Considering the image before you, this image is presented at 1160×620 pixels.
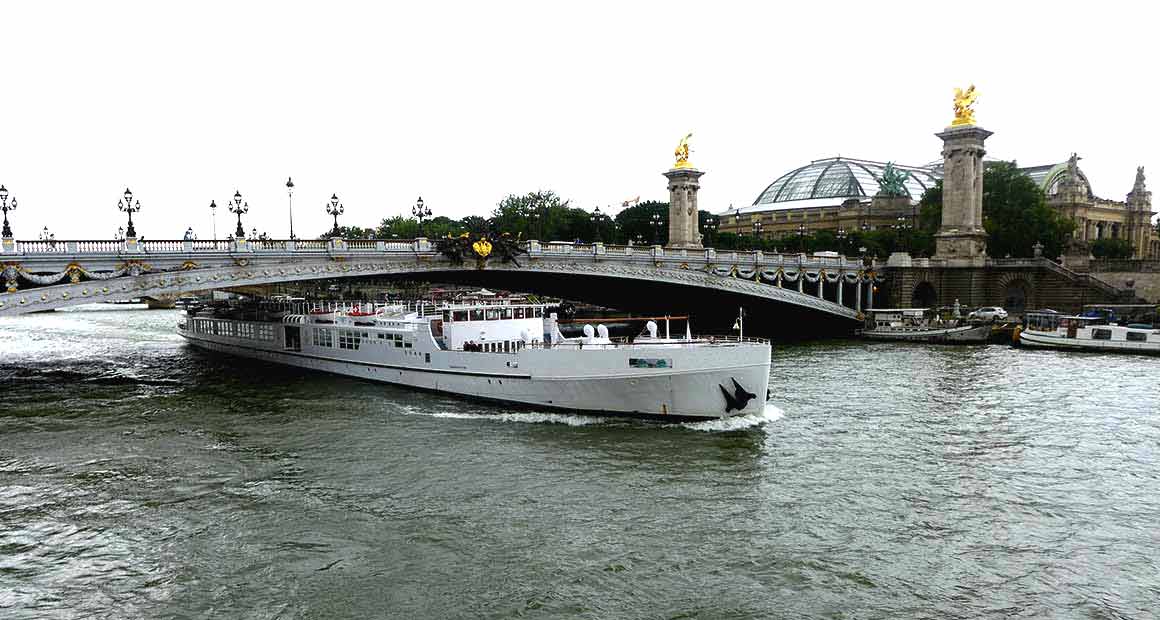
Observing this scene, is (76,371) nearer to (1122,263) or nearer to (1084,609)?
(1084,609)

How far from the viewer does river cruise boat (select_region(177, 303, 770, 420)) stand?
27969 mm

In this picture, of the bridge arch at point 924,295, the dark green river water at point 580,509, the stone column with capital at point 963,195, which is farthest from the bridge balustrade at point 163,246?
the stone column with capital at point 963,195

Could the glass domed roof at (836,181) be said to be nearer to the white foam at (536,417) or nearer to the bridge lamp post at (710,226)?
the bridge lamp post at (710,226)

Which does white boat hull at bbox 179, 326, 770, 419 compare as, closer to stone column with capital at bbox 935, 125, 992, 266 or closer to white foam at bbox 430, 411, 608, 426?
white foam at bbox 430, 411, 608, 426

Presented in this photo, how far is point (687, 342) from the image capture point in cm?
2902

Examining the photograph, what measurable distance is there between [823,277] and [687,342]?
39573 mm

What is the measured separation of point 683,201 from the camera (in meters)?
84.9

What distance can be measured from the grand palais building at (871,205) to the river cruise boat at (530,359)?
79324mm

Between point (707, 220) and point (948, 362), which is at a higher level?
point (707, 220)

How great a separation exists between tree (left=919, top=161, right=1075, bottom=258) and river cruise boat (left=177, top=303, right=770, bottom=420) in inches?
2269

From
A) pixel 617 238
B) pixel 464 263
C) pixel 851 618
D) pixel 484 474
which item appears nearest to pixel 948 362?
pixel 464 263

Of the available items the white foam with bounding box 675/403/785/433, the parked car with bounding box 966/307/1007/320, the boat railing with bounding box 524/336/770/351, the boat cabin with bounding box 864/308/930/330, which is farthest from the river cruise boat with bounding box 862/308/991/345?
the white foam with bounding box 675/403/785/433

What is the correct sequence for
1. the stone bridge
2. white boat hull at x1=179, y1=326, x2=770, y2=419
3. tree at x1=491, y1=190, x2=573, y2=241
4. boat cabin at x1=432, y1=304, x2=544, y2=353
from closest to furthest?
white boat hull at x1=179, y1=326, x2=770, y2=419 < boat cabin at x1=432, y1=304, x2=544, y2=353 < the stone bridge < tree at x1=491, y1=190, x2=573, y2=241

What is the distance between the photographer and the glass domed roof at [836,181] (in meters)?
136
